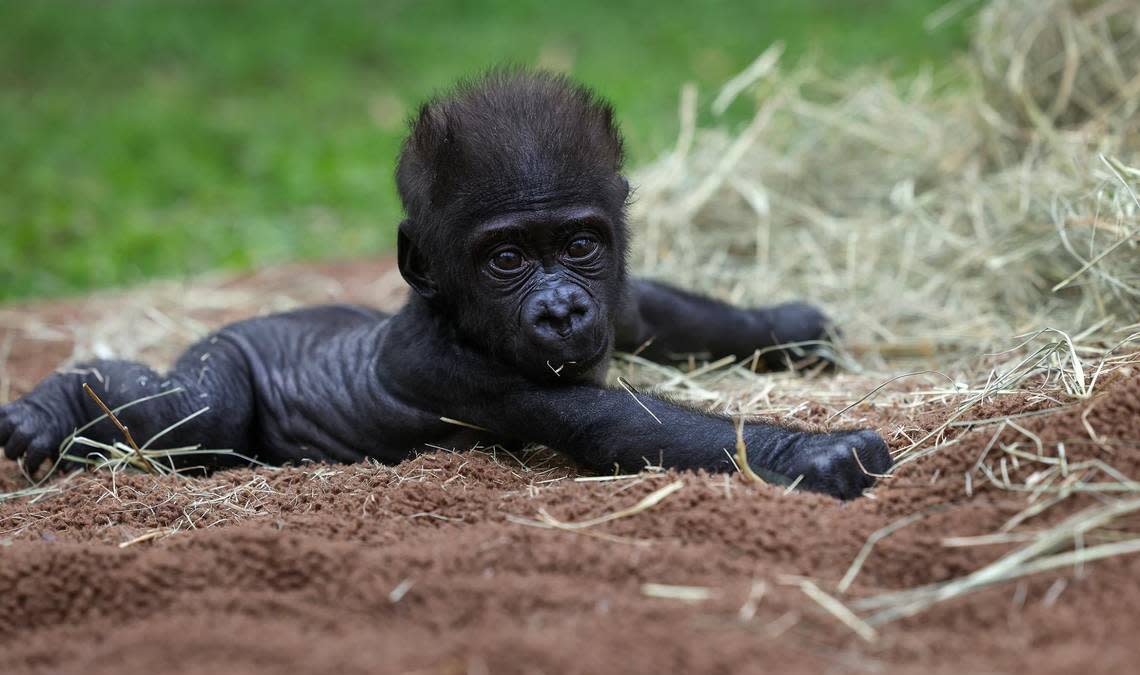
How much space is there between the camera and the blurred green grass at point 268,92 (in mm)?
10078

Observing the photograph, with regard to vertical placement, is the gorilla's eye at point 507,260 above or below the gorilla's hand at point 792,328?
above

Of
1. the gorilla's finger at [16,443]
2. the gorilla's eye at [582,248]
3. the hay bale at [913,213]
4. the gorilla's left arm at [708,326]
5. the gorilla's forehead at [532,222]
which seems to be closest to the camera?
the gorilla's forehead at [532,222]

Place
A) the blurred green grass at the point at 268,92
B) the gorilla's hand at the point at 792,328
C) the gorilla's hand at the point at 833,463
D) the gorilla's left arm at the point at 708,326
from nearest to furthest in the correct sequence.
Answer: the gorilla's hand at the point at 833,463, the gorilla's left arm at the point at 708,326, the gorilla's hand at the point at 792,328, the blurred green grass at the point at 268,92

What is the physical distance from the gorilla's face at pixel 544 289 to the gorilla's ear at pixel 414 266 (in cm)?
17

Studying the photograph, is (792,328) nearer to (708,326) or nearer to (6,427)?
(708,326)

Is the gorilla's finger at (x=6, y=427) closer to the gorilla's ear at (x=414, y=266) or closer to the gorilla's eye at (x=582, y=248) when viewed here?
the gorilla's ear at (x=414, y=266)

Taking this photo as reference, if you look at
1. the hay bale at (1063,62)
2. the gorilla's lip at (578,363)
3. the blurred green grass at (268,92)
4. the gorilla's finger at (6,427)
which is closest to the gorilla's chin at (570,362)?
the gorilla's lip at (578,363)

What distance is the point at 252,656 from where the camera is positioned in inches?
106

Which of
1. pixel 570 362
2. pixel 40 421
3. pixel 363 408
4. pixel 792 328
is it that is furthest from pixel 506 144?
pixel 40 421

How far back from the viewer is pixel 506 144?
4.06 metres

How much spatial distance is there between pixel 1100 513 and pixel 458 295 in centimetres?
227

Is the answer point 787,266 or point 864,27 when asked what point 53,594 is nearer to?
point 787,266

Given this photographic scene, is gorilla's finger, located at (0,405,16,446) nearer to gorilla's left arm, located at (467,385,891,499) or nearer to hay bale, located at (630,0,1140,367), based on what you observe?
gorilla's left arm, located at (467,385,891,499)

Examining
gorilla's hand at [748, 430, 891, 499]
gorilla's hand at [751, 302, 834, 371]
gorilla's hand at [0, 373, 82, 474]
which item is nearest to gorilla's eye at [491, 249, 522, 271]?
gorilla's hand at [748, 430, 891, 499]
